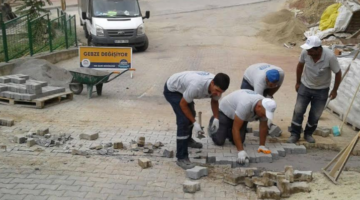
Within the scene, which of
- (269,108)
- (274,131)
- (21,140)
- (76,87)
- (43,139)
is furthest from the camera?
Result: (76,87)

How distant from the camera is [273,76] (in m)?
6.46

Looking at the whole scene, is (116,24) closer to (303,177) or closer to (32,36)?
(32,36)

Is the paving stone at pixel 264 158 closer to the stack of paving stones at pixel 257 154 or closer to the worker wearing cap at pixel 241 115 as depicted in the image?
the stack of paving stones at pixel 257 154

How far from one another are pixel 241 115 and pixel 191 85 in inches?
35.2

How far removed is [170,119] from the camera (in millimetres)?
8852

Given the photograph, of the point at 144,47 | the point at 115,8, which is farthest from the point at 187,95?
the point at 115,8

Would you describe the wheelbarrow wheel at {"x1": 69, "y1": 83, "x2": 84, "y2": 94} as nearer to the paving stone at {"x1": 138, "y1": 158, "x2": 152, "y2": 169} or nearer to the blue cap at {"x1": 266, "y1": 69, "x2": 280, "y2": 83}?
the paving stone at {"x1": 138, "y1": 158, "x2": 152, "y2": 169}

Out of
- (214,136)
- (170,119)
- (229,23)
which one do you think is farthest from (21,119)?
(229,23)

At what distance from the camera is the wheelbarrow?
10125 millimetres

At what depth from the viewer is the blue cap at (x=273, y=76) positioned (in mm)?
6461

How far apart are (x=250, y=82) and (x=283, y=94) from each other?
3972 millimetres

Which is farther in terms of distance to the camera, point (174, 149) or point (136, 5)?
point (136, 5)

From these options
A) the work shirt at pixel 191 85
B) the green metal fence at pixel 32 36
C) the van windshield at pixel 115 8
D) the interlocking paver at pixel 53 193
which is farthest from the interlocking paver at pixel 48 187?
the van windshield at pixel 115 8

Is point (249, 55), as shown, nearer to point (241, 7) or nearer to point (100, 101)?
point (100, 101)
